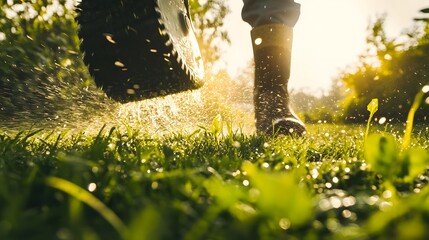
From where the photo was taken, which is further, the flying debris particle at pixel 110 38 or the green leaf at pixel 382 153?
the flying debris particle at pixel 110 38

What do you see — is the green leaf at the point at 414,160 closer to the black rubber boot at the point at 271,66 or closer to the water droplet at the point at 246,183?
the water droplet at the point at 246,183

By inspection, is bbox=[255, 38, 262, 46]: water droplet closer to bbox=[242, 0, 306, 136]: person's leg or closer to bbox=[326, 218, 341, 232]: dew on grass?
bbox=[242, 0, 306, 136]: person's leg

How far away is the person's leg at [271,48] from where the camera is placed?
302cm

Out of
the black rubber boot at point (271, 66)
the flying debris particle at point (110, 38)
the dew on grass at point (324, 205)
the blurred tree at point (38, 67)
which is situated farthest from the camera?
the blurred tree at point (38, 67)

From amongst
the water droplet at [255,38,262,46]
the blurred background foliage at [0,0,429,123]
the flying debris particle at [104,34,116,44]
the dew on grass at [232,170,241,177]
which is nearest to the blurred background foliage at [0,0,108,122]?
the blurred background foliage at [0,0,429,123]

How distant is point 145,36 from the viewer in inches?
62.2

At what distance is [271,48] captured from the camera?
3043mm

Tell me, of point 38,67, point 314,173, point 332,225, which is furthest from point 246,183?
point 38,67

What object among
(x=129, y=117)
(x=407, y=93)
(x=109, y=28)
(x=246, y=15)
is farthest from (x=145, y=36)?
(x=407, y=93)

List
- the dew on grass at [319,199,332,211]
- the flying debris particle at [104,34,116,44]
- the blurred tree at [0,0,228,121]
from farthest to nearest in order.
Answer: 1. the blurred tree at [0,0,228,121]
2. the flying debris particle at [104,34,116,44]
3. the dew on grass at [319,199,332,211]

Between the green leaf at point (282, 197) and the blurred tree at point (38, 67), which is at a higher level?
the blurred tree at point (38, 67)

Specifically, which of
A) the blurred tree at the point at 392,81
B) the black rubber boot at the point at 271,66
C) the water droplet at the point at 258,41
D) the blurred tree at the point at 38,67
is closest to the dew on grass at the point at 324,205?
the black rubber boot at the point at 271,66

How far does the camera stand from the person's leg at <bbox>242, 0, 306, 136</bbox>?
3018mm

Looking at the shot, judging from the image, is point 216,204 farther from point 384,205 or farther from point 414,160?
point 414,160
